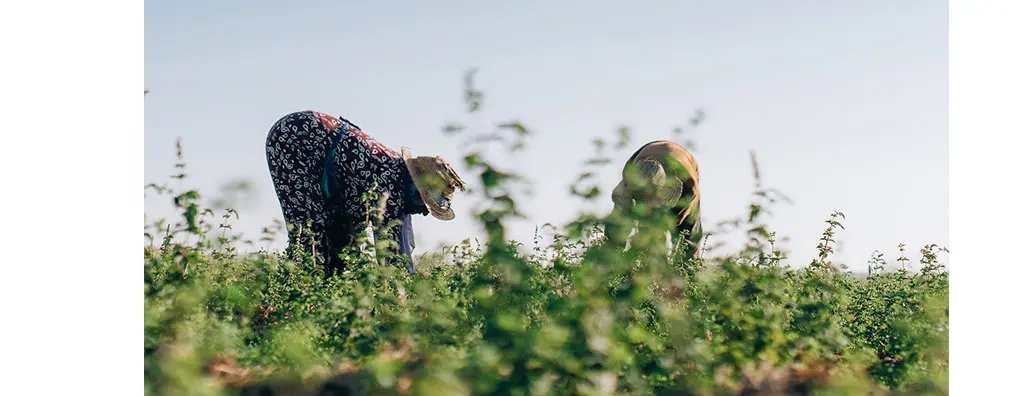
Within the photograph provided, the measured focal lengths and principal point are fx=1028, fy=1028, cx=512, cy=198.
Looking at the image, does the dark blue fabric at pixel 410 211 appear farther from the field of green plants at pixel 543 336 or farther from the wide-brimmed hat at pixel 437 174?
the field of green plants at pixel 543 336

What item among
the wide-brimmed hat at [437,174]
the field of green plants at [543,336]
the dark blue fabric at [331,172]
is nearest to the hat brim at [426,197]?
the wide-brimmed hat at [437,174]

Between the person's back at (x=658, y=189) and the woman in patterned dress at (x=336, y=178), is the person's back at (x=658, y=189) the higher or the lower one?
the lower one

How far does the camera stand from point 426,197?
239 inches

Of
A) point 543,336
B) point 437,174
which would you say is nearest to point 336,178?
A: point 437,174

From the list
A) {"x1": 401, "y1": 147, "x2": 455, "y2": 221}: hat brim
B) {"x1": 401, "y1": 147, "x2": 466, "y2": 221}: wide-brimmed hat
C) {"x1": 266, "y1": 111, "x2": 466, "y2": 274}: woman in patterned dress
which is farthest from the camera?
{"x1": 266, "y1": 111, "x2": 466, "y2": 274}: woman in patterned dress

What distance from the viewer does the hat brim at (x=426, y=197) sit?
6.04 meters

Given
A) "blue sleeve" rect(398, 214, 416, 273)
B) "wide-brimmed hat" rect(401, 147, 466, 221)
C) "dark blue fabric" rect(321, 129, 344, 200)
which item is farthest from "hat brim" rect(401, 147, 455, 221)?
"dark blue fabric" rect(321, 129, 344, 200)

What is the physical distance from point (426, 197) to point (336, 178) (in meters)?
0.58

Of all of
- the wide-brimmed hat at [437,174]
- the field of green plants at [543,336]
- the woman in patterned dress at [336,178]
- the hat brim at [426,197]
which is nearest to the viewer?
the field of green plants at [543,336]

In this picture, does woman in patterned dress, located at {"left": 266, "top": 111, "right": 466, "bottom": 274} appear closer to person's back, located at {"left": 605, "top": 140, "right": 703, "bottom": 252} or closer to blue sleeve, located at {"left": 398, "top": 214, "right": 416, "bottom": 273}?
blue sleeve, located at {"left": 398, "top": 214, "right": 416, "bottom": 273}

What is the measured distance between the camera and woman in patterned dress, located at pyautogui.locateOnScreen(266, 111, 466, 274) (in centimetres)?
614

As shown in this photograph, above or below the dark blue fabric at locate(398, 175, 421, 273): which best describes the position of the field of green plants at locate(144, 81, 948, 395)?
below
